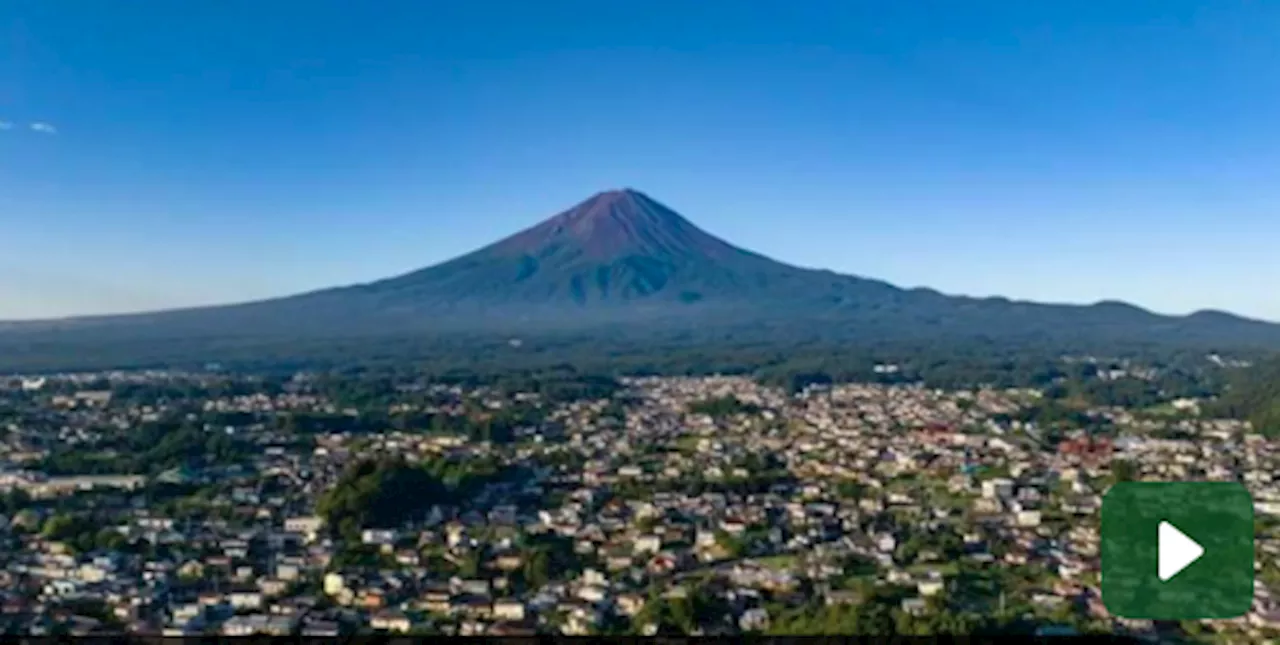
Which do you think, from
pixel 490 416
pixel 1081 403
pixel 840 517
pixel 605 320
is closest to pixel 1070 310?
pixel 605 320

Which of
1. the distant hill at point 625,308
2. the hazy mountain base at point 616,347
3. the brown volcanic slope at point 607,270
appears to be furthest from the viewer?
the brown volcanic slope at point 607,270

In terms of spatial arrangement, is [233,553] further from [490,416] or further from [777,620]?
[490,416]

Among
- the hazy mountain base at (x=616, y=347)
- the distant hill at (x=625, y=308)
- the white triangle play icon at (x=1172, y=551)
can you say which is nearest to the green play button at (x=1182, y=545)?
the white triangle play icon at (x=1172, y=551)

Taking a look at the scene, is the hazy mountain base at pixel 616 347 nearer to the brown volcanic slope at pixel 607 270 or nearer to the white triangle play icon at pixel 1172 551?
the brown volcanic slope at pixel 607 270

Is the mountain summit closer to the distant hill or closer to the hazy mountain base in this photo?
the distant hill

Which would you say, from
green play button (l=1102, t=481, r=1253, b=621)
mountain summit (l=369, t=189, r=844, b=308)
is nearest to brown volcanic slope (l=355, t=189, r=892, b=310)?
mountain summit (l=369, t=189, r=844, b=308)

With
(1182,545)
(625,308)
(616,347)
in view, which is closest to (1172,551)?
(1182,545)
